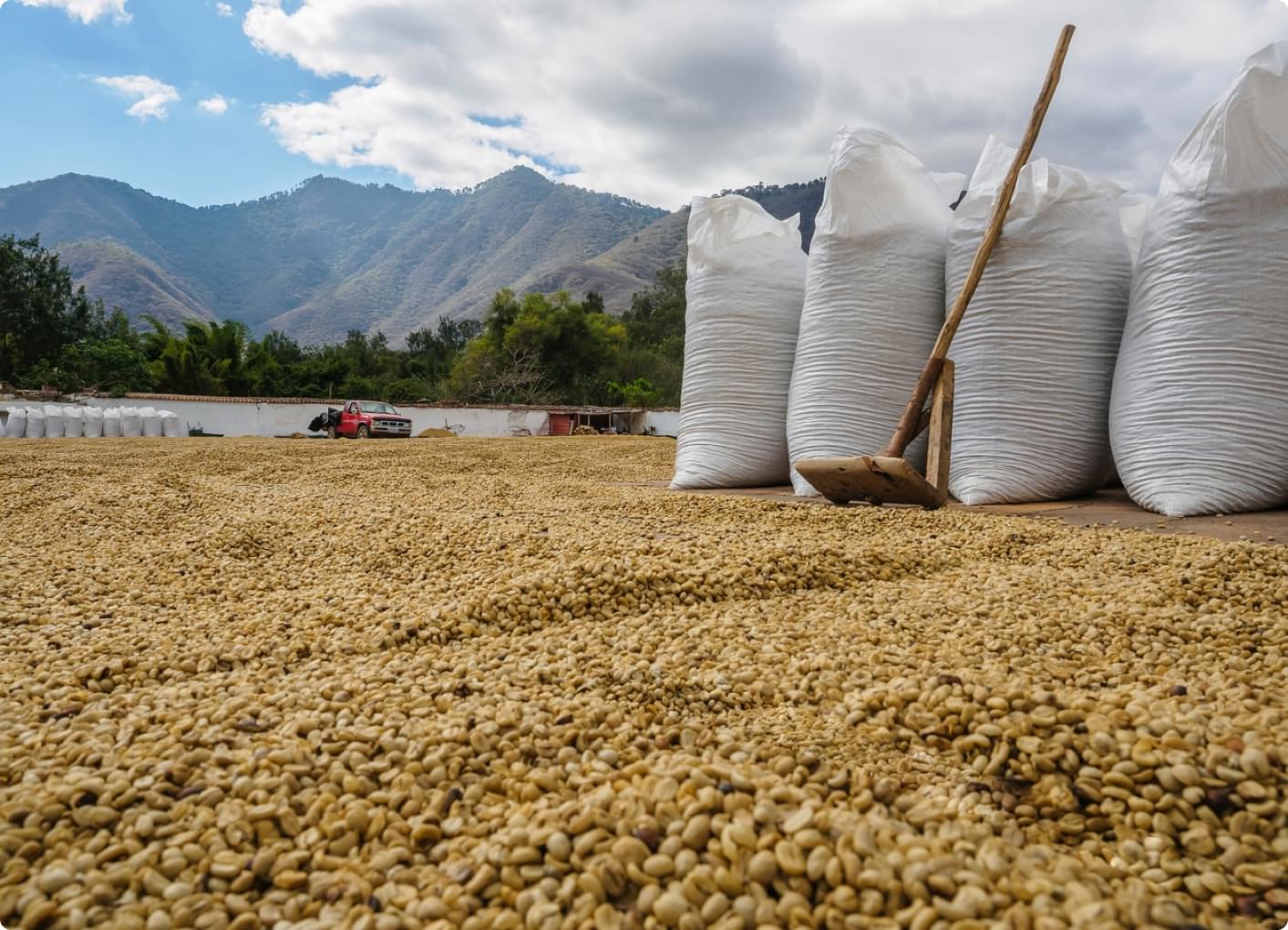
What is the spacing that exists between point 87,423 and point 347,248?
82.0m

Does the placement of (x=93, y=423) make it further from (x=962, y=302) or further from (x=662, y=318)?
(x=662, y=318)

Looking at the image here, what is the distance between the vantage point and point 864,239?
3.17 meters

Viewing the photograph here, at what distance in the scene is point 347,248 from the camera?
3364 inches

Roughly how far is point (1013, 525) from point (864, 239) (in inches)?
53.1

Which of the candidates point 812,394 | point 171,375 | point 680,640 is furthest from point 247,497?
point 171,375

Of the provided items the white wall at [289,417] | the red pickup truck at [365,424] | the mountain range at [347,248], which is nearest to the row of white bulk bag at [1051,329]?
the red pickup truck at [365,424]

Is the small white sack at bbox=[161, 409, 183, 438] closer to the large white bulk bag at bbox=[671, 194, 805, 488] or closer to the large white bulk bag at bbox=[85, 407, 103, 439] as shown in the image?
the large white bulk bag at bbox=[85, 407, 103, 439]

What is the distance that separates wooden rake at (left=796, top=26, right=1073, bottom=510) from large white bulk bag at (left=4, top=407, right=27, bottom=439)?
444 inches

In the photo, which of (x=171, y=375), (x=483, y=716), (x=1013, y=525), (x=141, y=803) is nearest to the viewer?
(x=141, y=803)

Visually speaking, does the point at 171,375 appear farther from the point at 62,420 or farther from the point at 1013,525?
the point at 1013,525

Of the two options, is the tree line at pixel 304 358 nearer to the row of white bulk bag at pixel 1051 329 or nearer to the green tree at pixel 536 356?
the green tree at pixel 536 356

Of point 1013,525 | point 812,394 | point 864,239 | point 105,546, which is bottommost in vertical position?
point 105,546

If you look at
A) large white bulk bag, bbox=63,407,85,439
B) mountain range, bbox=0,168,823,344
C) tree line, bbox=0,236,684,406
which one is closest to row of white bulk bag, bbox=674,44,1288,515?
large white bulk bag, bbox=63,407,85,439

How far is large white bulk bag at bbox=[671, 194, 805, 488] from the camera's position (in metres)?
3.66
